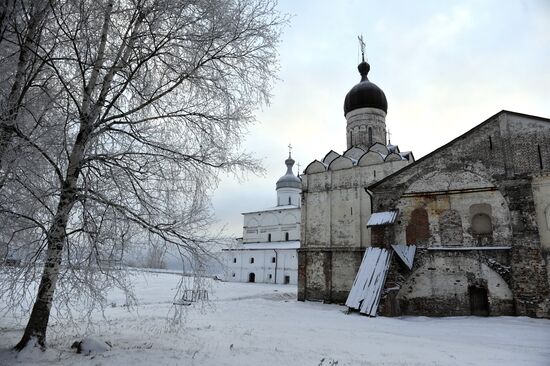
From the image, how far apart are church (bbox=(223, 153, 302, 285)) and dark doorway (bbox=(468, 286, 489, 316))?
2256 cm

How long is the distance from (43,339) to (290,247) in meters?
30.0

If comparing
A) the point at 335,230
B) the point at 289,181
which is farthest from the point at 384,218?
the point at 289,181

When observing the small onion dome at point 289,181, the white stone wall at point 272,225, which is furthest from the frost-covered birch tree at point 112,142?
the small onion dome at point 289,181

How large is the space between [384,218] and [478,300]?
4.21 meters

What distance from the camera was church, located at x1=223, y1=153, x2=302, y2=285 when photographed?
35812 mm

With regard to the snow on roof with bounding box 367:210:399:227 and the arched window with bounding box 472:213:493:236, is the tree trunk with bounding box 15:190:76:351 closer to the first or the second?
the snow on roof with bounding box 367:210:399:227

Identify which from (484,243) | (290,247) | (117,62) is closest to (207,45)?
(117,62)

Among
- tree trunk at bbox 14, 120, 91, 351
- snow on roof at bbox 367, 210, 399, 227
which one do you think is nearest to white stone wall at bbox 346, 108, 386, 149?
snow on roof at bbox 367, 210, 399, 227

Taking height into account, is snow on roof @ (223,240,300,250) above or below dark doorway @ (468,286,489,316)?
above

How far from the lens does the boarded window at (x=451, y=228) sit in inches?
530

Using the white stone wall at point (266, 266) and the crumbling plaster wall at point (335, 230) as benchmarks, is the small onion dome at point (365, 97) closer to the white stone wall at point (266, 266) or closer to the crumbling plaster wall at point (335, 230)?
the crumbling plaster wall at point (335, 230)

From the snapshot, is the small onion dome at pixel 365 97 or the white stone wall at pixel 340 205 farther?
the small onion dome at pixel 365 97

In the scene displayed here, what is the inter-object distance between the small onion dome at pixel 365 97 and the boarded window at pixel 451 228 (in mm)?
11003

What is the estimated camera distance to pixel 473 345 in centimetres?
837
